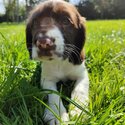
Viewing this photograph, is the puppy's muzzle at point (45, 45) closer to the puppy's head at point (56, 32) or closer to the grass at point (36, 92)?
the puppy's head at point (56, 32)

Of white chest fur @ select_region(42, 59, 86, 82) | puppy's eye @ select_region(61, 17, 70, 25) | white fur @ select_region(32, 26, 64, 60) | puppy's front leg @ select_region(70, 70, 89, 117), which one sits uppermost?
puppy's eye @ select_region(61, 17, 70, 25)

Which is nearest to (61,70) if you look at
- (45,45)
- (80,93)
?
(80,93)

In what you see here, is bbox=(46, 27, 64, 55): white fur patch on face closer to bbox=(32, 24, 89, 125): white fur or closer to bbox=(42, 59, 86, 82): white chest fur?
bbox=(32, 24, 89, 125): white fur

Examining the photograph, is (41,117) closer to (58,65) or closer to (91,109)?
(91,109)

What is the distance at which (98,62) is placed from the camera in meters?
4.88

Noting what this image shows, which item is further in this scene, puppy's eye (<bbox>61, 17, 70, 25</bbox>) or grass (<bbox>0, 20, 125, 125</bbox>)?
puppy's eye (<bbox>61, 17, 70, 25</bbox>)

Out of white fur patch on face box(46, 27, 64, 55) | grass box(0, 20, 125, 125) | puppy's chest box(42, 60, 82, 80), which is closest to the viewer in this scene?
grass box(0, 20, 125, 125)

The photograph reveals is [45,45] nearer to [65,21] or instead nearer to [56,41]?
[56,41]

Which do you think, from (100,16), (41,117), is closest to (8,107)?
(41,117)

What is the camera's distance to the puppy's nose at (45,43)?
3215 millimetres

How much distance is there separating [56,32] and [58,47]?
0.43 ft

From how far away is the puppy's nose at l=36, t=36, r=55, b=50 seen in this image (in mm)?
3215

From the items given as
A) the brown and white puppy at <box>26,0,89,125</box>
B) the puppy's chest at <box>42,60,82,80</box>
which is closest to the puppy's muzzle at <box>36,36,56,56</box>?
the brown and white puppy at <box>26,0,89,125</box>

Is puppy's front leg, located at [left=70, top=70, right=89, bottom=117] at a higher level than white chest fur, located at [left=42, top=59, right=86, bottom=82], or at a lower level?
lower
